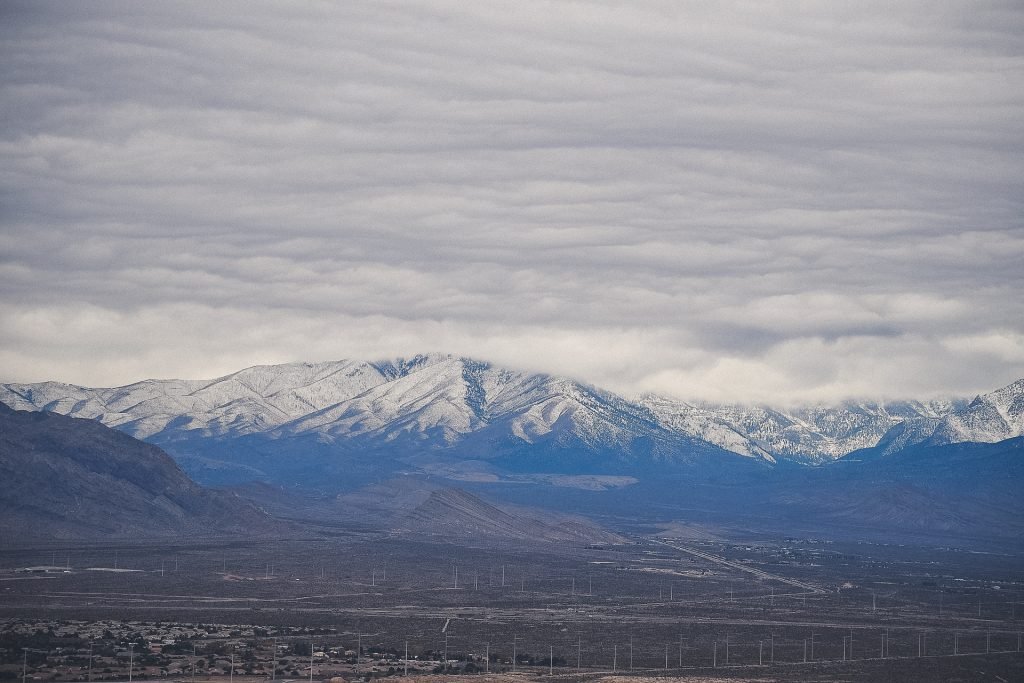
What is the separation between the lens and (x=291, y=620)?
198 m

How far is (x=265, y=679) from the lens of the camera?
5773 inches

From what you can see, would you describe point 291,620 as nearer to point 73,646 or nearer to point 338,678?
point 73,646

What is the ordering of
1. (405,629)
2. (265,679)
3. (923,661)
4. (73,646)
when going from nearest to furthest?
(265,679)
(73,646)
(923,661)
(405,629)

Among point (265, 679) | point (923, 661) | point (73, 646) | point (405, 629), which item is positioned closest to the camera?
point (265, 679)

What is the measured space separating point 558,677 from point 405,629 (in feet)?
141

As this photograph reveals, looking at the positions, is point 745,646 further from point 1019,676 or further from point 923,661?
point 1019,676

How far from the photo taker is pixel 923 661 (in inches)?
6993

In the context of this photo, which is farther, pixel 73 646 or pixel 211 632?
pixel 211 632

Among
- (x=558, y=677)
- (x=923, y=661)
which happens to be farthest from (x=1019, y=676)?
(x=558, y=677)

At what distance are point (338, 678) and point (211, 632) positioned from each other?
39.7 m

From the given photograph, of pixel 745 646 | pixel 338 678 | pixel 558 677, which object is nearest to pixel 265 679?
pixel 338 678

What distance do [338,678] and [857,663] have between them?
57350mm

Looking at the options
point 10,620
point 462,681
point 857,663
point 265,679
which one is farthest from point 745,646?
point 10,620

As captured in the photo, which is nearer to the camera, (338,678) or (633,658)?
(338,678)
